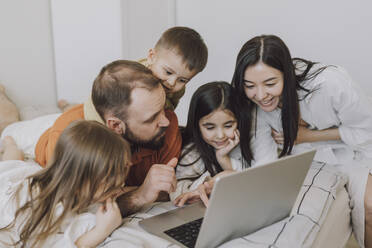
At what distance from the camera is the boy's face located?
4.53 ft

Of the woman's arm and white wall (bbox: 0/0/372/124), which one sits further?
white wall (bbox: 0/0/372/124)

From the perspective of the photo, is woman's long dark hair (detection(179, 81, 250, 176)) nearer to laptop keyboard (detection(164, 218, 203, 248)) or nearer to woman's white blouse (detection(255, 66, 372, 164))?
woman's white blouse (detection(255, 66, 372, 164))

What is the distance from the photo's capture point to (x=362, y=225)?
142cm

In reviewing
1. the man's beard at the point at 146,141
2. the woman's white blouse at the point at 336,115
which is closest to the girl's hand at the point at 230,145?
the woman's white blouse at the point at 336,115

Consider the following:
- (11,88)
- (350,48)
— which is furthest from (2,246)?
(350,48)

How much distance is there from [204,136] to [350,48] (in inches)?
A: 54.5

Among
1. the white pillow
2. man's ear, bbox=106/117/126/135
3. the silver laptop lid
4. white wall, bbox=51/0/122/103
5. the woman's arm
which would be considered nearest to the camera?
the silver laptop lid

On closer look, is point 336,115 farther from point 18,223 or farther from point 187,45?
point 18,223

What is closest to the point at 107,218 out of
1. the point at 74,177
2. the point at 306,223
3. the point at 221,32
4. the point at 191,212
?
the point at 74,177

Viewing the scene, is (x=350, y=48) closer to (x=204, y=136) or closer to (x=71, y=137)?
(x=204, y=136)

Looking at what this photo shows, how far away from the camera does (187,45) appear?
1400mm

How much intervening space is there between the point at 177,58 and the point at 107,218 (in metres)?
0.68

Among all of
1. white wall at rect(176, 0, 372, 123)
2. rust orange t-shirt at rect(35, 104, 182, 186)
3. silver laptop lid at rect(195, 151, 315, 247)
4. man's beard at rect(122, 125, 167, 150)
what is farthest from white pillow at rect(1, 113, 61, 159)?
white wall at rect(176, 0, 372, 123)

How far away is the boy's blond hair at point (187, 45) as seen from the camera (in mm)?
1392
